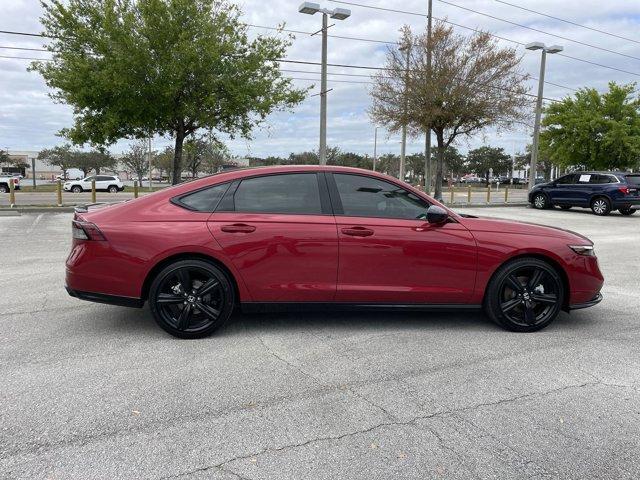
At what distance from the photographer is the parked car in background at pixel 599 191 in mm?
18656

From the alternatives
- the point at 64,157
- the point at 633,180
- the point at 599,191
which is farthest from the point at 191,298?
the point at 64,157

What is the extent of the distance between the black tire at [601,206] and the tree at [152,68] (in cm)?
1280

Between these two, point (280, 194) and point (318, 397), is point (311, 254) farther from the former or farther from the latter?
point (318, 397)

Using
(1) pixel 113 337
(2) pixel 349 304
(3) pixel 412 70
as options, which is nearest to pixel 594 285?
(2) pixel 349 304

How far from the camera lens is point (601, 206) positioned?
1912 centimetres

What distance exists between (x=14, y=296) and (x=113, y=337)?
2.26 meters

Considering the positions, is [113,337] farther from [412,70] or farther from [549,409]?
[412,70]

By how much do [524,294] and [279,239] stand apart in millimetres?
2343

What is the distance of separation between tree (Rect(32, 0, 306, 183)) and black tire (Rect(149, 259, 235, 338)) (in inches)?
546

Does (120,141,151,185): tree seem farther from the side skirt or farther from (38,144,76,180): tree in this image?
the side skirt

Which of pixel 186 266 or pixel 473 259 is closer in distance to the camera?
pixel 186 266

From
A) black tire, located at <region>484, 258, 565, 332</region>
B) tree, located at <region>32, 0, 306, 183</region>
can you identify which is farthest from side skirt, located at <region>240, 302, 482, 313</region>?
tree, located at <region>32, 0, 306, 183</region>

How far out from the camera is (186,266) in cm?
428

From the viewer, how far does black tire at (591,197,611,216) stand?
18.9 metres
